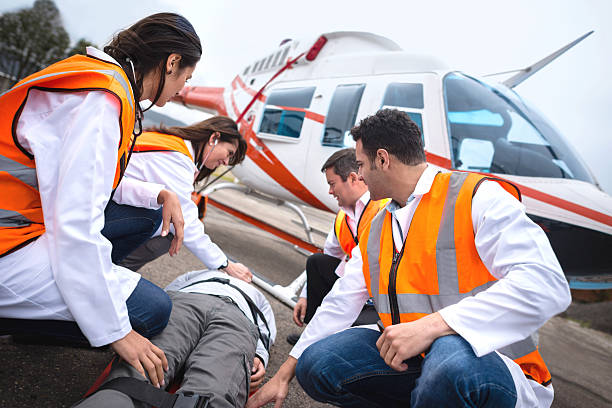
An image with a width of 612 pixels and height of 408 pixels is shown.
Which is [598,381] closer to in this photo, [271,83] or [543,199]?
[543,199]

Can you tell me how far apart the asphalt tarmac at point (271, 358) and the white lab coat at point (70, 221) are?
0.59 meters

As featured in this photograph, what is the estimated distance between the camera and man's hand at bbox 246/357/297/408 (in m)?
1.32

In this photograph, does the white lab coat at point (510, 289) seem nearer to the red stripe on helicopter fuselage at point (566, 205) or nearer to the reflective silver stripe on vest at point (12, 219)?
the reflective silver stripe on vest at point (12, 219)

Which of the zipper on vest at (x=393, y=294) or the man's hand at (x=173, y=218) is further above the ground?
the man's hand at (x=173, y=218)

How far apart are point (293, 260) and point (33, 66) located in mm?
31241

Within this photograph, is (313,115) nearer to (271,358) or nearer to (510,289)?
(271,358)

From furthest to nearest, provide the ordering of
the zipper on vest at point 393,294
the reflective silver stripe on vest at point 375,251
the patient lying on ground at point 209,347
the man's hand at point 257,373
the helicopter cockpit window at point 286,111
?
the helicopter cockpit window at point 286,111 < the man's hand at point 257,373 < the reflective silver stripe on vest at point 375,251 < the zipper on vest at point 393,294 < the patient lying on ground at point 209,347

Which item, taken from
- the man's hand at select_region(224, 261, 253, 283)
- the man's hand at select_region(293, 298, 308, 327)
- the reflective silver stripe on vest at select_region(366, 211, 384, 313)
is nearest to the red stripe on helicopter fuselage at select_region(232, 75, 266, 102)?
the man's hand at select_region(224, 261, 253, 283)

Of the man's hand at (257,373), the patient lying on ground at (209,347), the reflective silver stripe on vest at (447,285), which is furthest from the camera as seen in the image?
the man's hand at (257,373)

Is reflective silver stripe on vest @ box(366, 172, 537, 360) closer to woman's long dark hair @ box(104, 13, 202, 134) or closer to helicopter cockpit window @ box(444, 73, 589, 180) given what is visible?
woman's long dark hair @ box(104, 13, 202, 134)

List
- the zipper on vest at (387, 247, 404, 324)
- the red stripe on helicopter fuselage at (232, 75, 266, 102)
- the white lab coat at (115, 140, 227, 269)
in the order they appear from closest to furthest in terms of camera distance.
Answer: the zipper on vest at (387, 247, 404, 324), the white lab coat at (115, 140, 227, 269), the red stripe on helicopter fuselage at (232, 75, 266, 102)

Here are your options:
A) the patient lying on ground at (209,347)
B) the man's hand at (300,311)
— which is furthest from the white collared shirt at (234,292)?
the man's hand at (300,311)

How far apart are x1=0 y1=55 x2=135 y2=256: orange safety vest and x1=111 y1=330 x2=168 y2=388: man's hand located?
0.38 meters

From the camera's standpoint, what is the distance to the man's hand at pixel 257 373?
60.8 inches
